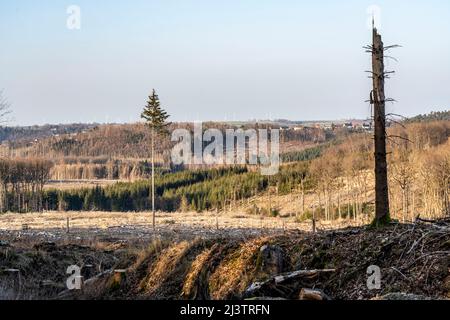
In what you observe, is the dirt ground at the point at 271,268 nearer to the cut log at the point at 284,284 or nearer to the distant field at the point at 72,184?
the cut log at the point at 284,284

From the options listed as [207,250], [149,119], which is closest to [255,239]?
[207,250]

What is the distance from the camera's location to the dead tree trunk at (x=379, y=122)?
14.6 m

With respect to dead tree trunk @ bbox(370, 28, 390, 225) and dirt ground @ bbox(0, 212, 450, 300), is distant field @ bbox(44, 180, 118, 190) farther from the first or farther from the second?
dead tree trunk @ bbox(370, 28, 390, 225)

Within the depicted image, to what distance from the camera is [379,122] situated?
14617mm

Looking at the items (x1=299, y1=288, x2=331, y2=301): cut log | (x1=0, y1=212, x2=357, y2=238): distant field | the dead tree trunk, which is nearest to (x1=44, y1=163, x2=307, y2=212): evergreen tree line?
(x1=0, y1=212, x2=357, y2=238): distant field

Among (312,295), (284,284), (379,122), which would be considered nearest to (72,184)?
(379,122)

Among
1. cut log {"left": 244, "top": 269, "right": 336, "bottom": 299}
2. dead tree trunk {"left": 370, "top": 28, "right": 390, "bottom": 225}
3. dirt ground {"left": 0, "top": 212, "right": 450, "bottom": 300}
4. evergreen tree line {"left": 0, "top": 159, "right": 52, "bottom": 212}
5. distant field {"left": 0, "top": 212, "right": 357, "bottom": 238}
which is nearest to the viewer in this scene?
dirt ground {"left": 0, "top": 212, "right": 450, "bottom": 300}

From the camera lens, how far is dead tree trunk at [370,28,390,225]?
1460 cm

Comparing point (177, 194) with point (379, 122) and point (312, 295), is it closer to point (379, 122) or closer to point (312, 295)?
point (379, 122)

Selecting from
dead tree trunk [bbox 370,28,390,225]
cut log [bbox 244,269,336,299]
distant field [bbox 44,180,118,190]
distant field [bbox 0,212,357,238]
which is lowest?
distant field [bbox 44,180,118,190]

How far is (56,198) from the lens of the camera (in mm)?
115125

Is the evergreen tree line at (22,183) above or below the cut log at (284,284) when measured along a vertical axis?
below

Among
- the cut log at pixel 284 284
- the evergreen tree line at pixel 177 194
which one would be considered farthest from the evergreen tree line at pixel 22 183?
the cut log at pixel 284 284
